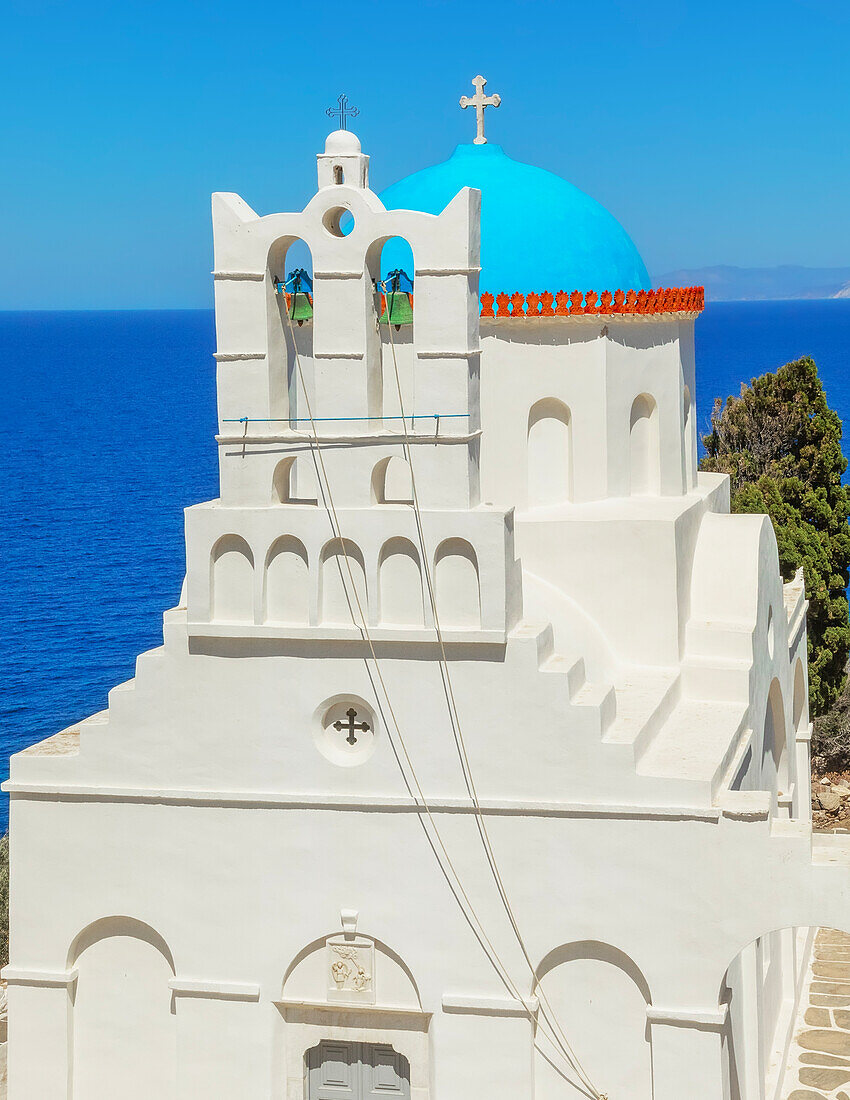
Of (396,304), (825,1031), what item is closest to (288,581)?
(396,304)

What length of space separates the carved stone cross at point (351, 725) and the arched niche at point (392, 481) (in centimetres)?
172

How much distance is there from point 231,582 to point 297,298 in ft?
7.78

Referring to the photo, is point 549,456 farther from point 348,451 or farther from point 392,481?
point 348,451

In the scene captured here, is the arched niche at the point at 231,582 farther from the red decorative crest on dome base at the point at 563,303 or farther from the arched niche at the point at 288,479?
the red decorative crest on dome base at the point at 563,303

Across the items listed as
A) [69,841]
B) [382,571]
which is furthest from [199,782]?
[382,571]

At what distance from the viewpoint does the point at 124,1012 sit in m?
12.0

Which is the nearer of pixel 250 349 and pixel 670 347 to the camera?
pixel 250 349

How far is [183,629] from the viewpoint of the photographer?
1164cm

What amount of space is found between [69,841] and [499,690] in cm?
383

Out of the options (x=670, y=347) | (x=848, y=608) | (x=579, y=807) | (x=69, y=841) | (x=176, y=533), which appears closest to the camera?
(x=579, y=807)

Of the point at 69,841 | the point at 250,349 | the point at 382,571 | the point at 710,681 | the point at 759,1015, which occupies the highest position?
the point at 250,349

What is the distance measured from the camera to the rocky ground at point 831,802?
1028 inches

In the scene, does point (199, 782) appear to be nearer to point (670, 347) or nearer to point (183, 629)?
point (183, 629)

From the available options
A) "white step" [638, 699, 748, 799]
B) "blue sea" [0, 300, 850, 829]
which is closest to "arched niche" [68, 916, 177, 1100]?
"white step" [638, 699, 748, 799]
